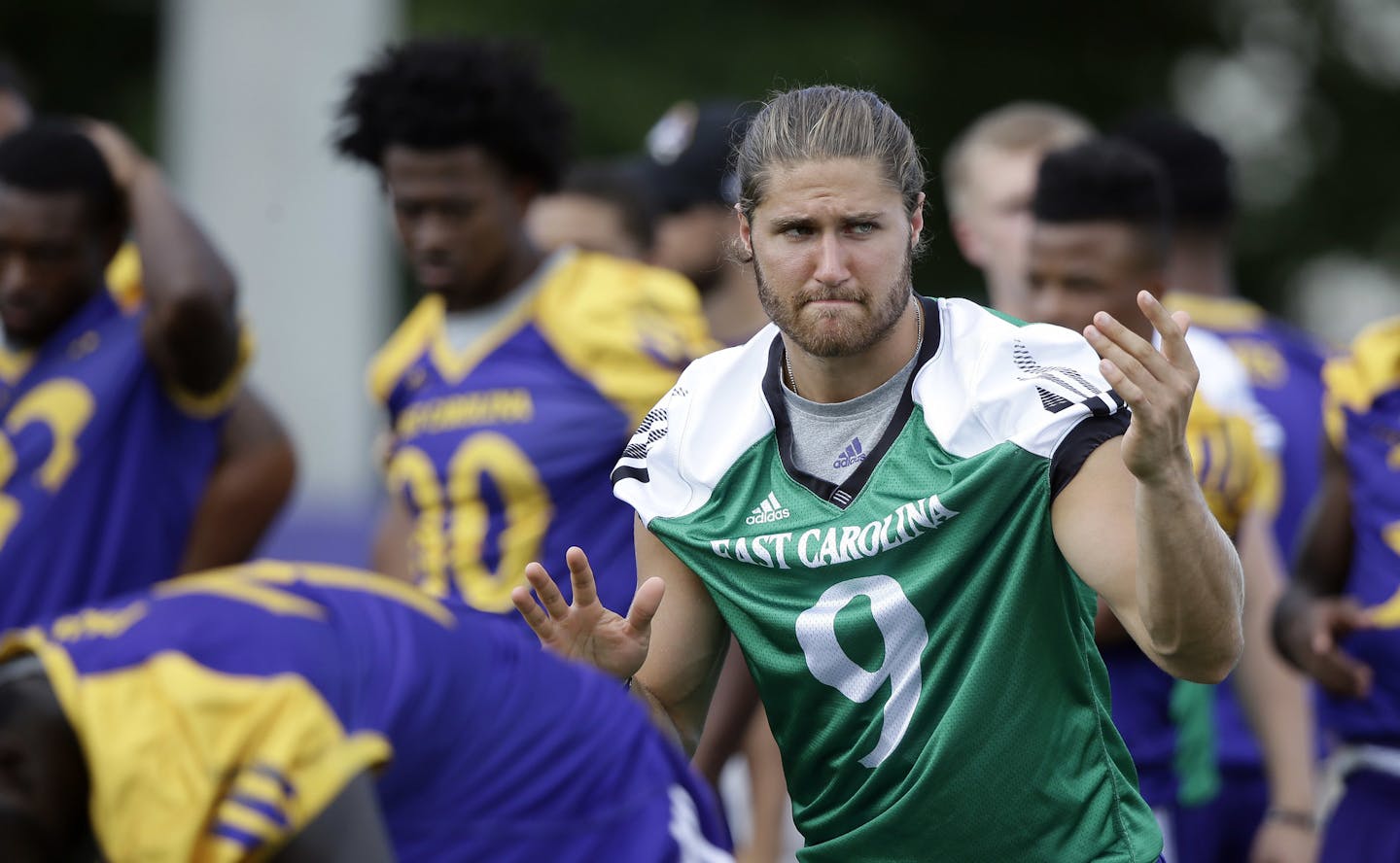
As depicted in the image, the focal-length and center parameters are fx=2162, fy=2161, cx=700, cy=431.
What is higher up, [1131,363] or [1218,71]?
[1131,363]

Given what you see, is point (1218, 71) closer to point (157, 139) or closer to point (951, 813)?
point (157, 139)

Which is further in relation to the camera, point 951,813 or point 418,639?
point 951,813

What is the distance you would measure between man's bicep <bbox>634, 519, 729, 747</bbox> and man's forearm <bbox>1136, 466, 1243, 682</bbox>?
35.5 inches

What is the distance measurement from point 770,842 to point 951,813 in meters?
3.15

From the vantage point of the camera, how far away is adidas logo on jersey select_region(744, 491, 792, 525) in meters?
3.81

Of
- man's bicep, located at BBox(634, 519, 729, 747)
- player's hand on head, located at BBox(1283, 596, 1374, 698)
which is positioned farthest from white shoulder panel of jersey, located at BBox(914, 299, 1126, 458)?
player's hand on head, located at BBox(1283, 596, 1374, 698)

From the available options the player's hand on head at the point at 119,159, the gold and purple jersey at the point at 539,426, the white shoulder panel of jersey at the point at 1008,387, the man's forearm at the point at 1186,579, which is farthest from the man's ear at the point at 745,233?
the player's hand on head at the point at 119,159

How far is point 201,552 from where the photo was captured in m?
5.86

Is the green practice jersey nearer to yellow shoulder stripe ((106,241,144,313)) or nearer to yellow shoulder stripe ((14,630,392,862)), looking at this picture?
yellow shoulder stripe ((14,630,392,862))

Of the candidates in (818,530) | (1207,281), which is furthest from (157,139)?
(818,530)

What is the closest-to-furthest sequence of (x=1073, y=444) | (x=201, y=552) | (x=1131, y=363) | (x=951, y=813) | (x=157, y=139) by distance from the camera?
(x=1131, y=363), (x=1073, y=444), (x=951, y=813), (x=201, y=552), (x=157, y=139)

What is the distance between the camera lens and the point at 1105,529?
3.47 m

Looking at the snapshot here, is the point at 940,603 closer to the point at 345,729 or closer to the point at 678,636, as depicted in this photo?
the point at 678,636

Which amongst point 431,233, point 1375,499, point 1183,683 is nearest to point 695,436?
point 1183,683
